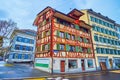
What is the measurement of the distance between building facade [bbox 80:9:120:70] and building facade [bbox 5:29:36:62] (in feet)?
62.6

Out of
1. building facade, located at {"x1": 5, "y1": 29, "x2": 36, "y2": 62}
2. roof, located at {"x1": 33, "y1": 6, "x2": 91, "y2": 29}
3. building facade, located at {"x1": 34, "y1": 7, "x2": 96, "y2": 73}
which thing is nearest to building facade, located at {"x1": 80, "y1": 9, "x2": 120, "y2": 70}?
building facade, located at {"x1": 34, "y1": 7, "x2": 96, "y2": 73}

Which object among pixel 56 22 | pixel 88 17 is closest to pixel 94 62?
pixel 88 17

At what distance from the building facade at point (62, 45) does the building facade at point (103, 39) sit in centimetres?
334

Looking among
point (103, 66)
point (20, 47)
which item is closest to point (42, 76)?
point (103, 66)

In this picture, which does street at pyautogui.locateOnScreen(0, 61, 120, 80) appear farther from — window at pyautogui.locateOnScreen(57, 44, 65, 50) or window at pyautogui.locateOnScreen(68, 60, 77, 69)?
window at pyautogui.locateOnScreen(57, 44, 65, 50)

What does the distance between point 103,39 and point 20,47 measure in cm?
2511

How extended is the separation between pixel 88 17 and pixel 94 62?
11394 mm

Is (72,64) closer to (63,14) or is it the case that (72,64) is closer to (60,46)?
(60,46)

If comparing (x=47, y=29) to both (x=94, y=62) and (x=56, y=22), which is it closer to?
(x=56, y=22)

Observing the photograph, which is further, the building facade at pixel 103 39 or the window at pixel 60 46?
the building facade at pixel 103 39

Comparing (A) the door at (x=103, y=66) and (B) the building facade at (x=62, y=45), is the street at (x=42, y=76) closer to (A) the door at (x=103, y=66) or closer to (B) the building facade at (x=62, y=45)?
(B) the building facade at (x=62, y=45)

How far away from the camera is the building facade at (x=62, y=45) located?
1717cm

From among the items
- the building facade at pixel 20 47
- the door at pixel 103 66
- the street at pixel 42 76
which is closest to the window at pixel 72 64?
the street at pixel 42 76

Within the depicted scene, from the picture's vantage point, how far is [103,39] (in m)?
29.1
